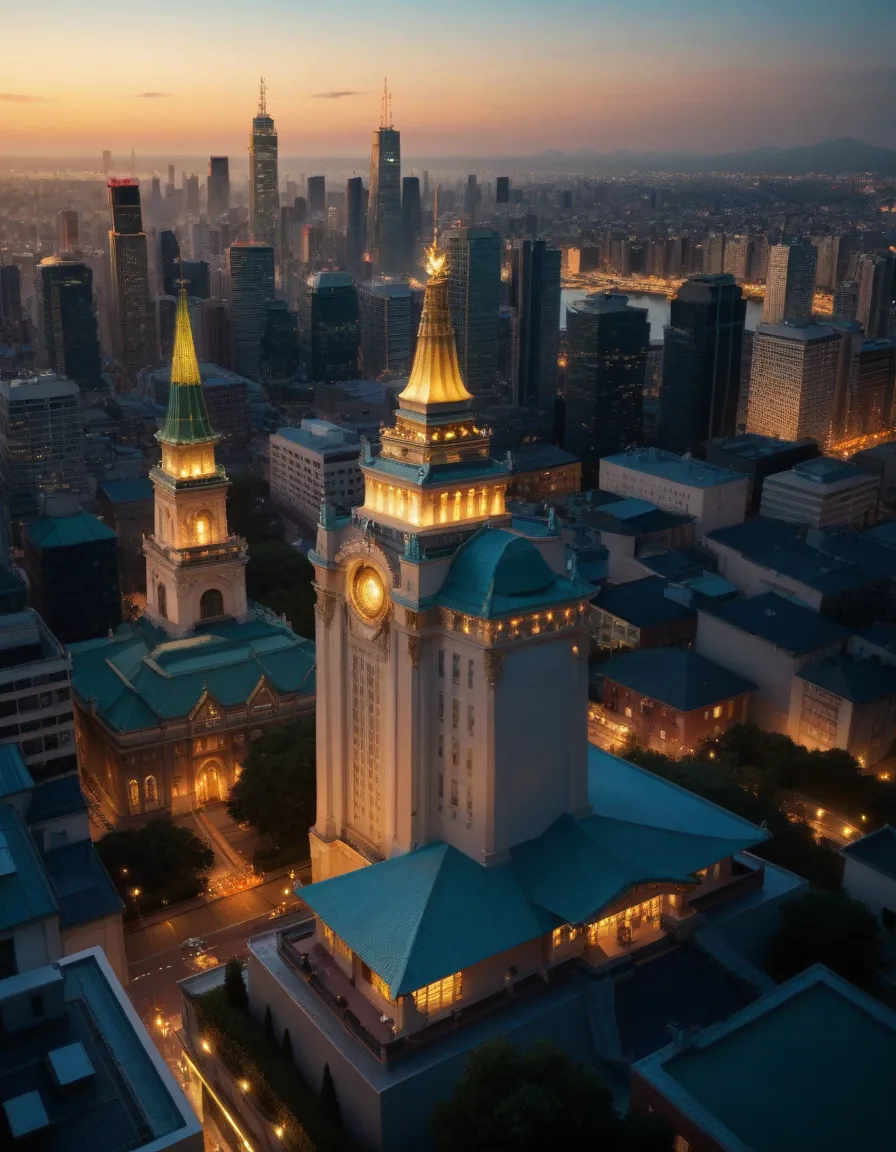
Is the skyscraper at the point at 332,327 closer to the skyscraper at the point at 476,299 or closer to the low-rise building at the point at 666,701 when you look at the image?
the skyscraper at the point at 476,299

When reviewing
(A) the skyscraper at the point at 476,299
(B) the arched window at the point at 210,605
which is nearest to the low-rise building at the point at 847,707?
(B) the arched window at the point at 210,605

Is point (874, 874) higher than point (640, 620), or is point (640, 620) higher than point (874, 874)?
point (874, 874)

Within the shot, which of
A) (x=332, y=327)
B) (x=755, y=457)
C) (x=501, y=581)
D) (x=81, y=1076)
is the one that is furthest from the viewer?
(x=332, y=327)

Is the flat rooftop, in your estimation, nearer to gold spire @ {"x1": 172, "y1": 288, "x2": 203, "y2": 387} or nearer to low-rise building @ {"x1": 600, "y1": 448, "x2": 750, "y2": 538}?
low-rise building @ {"x1": 600, "y1": 448, "x2": 750, "y2": 538}

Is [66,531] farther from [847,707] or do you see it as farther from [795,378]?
[795,378]

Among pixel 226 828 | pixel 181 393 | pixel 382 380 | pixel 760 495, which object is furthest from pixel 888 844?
pixel 382 380

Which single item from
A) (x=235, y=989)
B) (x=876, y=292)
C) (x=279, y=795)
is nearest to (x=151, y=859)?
(x=279, y=795)
